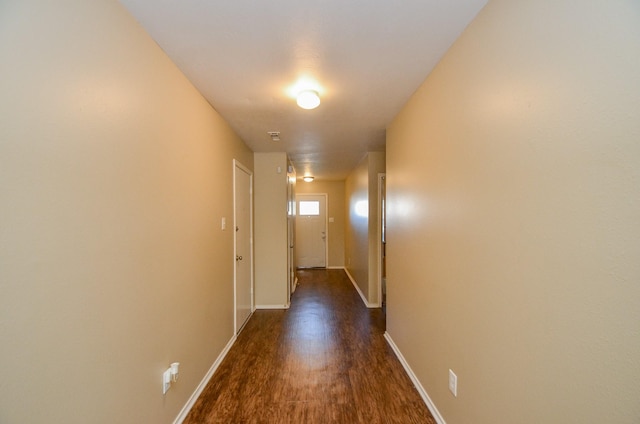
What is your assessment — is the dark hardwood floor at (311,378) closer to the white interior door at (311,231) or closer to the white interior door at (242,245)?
the white interior door at (242,245)

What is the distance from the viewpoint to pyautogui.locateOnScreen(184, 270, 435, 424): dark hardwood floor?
1847mm

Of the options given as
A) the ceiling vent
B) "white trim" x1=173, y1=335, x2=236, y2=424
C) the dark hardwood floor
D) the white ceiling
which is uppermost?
the white ceiling

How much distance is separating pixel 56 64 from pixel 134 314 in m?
1.09

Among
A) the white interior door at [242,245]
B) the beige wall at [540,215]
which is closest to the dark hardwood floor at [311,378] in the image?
the white interior door at [242,245]

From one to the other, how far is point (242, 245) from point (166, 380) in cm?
188

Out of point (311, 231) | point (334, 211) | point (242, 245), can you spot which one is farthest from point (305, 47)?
point (311, 231)

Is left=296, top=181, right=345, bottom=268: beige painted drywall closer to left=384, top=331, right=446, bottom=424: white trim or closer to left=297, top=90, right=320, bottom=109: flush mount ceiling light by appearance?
left=384, top=331, right=446, bottom=424: white trim

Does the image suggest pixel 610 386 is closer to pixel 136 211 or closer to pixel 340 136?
pixel 136 211

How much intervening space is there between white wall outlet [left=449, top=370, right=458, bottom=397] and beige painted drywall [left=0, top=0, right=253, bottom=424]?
5.55 feet

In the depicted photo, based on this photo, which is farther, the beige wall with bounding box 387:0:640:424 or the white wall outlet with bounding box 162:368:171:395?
the white wall outlet with bounding box 162:368:171:395

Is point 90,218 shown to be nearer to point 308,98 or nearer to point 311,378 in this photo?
point 308,98

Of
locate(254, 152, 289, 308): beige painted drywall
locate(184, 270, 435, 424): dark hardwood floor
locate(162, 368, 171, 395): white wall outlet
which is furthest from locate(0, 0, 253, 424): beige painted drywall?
locate(254, 152, 289, 308): beige painted drywall

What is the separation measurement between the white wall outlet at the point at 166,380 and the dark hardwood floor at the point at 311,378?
384mm

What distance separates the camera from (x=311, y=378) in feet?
7.45
